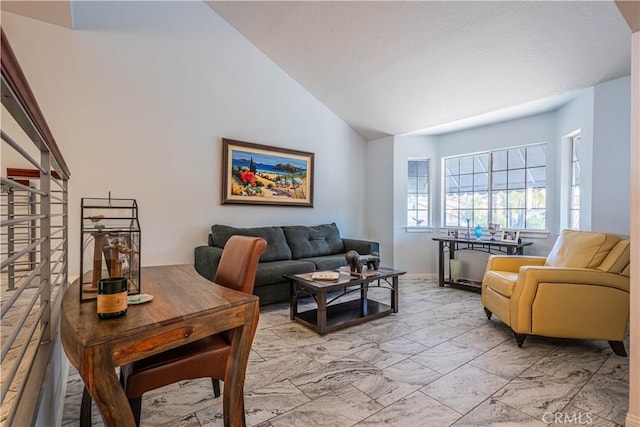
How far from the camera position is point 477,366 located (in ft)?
7.22

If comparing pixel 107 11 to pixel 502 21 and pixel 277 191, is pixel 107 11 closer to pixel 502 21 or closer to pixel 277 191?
pixel 277 191

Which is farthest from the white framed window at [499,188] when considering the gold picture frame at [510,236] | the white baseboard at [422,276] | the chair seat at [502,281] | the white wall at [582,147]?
the chair seat at [502,281]

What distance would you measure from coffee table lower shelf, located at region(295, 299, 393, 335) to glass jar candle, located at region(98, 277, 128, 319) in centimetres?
194

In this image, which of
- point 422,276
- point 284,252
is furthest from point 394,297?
point 422,276

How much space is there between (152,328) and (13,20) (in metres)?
3.69

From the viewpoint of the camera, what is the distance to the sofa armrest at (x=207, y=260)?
10.8ft

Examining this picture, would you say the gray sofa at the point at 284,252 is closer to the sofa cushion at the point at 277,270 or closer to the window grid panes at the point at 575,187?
the sofa cushion at the point at 277,270

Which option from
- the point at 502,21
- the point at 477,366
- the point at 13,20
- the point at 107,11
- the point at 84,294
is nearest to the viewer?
the point at 84,294

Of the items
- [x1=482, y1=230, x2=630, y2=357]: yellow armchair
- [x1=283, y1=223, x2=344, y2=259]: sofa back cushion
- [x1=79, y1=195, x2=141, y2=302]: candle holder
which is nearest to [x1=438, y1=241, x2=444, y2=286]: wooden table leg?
[x1=283, y1=223, x2=344, y2=259]: sofa back cushion

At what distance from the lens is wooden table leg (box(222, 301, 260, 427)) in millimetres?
1305

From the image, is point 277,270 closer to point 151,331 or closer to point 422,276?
point 151,331

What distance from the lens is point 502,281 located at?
2.79 m

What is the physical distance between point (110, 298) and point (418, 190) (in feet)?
15.9

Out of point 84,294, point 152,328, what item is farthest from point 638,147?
point 84,294
